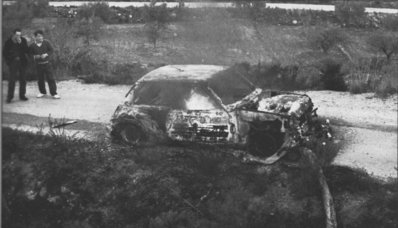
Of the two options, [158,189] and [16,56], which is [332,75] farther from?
[16,56]

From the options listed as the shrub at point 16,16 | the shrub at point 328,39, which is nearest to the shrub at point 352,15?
the shrub at point 328,39

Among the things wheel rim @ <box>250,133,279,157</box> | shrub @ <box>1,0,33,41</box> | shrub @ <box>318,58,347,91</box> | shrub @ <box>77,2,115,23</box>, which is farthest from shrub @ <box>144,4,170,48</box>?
shrub @ <box>318,58,347,91</box>

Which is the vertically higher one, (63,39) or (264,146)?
(63,39)

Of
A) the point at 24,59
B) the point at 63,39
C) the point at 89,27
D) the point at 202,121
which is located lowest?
the point at 202,121

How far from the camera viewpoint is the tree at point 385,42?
4.73 metres

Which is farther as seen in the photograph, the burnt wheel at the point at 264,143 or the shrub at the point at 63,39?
the shrub at the point at 63,39

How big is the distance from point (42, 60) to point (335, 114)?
2883mm

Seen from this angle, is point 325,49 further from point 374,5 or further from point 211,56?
point 211,56

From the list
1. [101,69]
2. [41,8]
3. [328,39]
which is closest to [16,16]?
[41,8]

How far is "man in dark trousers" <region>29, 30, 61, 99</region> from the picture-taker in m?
5.38

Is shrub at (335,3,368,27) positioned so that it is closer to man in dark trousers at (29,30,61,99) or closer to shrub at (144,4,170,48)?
shrub at (144,4,170,48)

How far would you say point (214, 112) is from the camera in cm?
486

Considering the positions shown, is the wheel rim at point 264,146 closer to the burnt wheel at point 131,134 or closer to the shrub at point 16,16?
the burnt wheel at point 131,134

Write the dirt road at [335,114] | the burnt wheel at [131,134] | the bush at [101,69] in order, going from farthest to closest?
the bush at [101,69] < the burnt wheel at [131,134] < the dirt road at [335,114]
